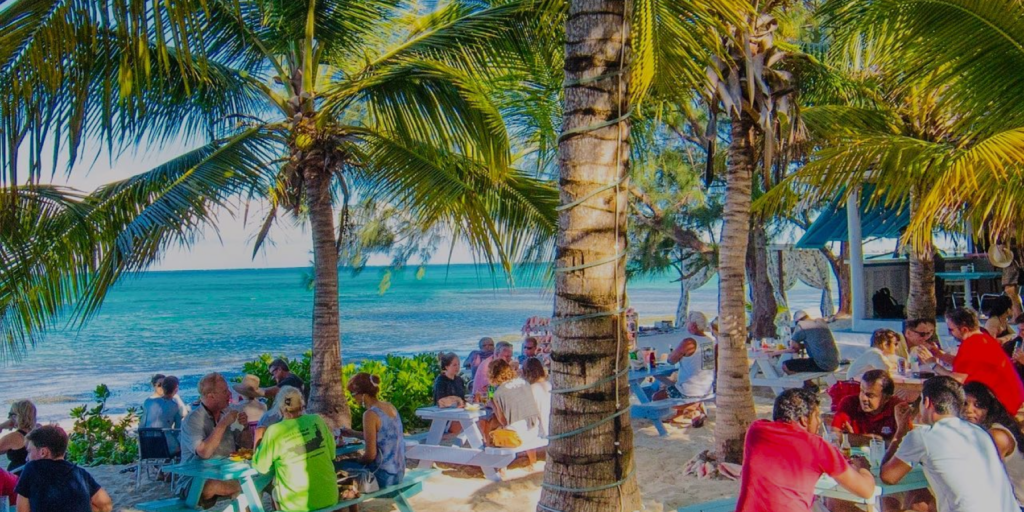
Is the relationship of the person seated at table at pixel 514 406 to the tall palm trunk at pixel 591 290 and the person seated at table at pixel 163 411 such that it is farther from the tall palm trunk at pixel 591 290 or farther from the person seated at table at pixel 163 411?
the tall palm trunk at pixel 591 290

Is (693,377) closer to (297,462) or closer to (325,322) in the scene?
(325,322)

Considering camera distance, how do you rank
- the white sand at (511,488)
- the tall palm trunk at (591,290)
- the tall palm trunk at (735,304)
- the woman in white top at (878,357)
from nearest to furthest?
the tall palm trunk at (591,290) → the white sand at (511,488) → the tall palm trunk at (735,304) → the woman in white top at (878,357)

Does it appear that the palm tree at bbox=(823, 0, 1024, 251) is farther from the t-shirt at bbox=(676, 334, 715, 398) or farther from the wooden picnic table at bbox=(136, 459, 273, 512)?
the wooden picnic table at bbox=(136, 459, 273, 512)

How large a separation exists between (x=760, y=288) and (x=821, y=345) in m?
9.78

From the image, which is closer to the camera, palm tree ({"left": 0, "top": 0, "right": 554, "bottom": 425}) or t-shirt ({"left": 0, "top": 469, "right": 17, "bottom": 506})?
t-shirt ({"left": 0, "top": 469, "right": 17, "bottom": 506})

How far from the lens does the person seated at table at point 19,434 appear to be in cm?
649

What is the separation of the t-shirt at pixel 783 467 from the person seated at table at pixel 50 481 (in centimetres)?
366

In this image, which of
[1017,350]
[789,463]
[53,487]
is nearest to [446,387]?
[53,487]

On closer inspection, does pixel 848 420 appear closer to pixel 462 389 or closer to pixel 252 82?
pixel 462 389

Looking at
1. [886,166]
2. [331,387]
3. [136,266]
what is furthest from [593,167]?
[331,387]

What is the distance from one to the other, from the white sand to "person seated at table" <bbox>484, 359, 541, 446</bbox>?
1.32 feet

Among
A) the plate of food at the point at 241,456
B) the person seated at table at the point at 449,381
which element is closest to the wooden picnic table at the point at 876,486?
the plate of food at the point at 241,456

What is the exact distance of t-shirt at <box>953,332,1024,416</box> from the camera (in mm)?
5992

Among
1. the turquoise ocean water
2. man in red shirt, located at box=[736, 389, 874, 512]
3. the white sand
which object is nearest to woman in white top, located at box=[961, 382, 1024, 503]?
man in red shirt, located at box=[736, 389, 874, 512]
